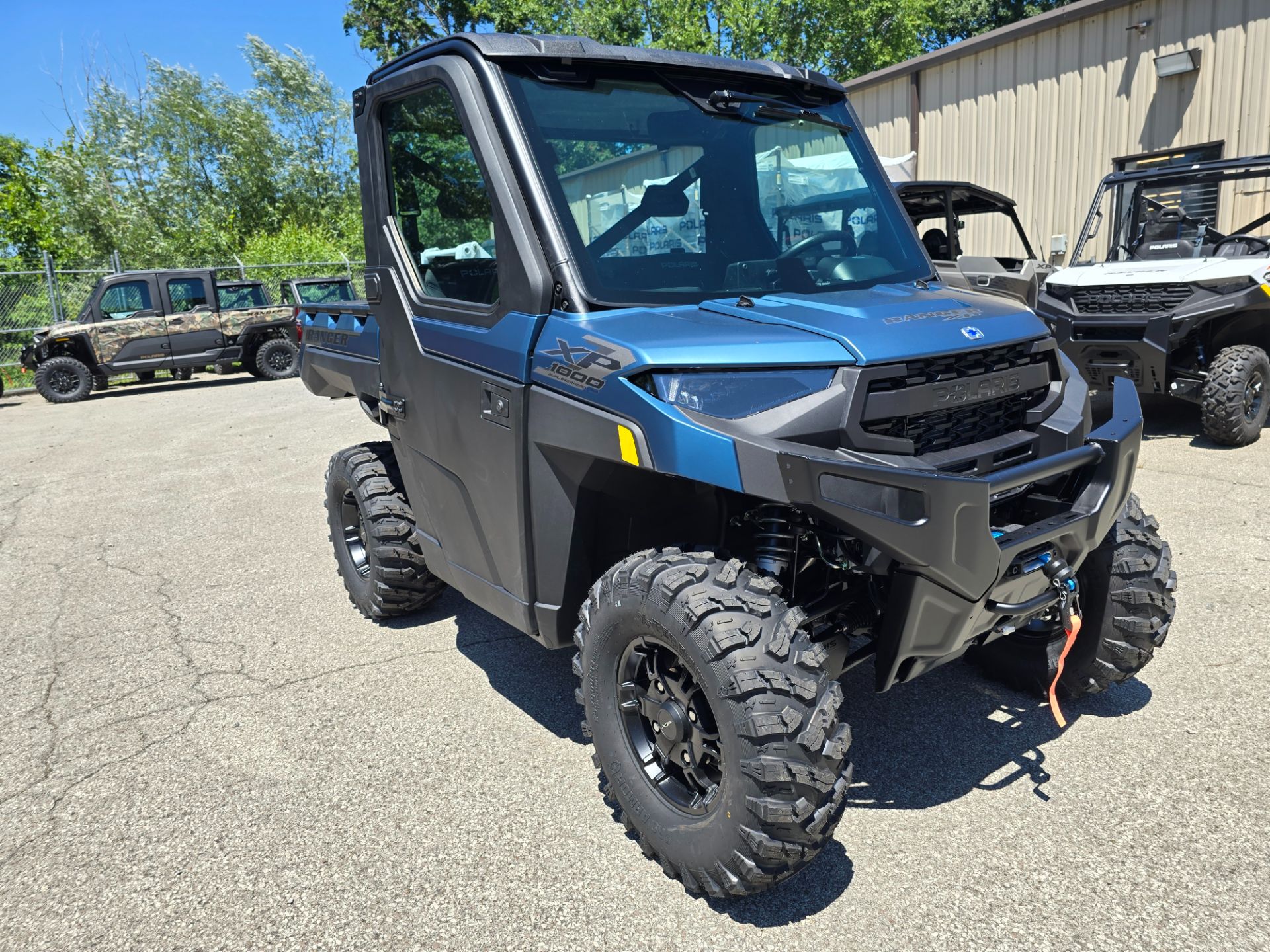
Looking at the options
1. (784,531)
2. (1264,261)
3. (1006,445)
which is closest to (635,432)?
(784,531)

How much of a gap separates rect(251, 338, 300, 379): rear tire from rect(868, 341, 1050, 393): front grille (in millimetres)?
16702

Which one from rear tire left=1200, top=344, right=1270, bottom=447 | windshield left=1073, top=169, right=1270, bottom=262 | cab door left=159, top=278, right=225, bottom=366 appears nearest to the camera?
rear tire left=1200, top=344, right=1270, bottom=447

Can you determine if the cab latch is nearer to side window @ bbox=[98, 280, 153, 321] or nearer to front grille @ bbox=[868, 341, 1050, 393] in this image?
front grille @ bbox=[868, 341, 1050, 393]

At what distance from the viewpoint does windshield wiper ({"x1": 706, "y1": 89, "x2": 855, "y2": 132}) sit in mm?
3049

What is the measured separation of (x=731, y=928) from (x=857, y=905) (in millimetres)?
343

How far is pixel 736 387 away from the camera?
92.0 inches

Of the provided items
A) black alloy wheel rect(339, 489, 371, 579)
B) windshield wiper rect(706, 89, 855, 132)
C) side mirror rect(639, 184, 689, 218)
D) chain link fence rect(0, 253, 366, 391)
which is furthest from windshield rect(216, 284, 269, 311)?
side mirror rect(639, 184, 689, 218)

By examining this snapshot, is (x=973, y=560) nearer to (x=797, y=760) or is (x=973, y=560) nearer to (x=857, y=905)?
(x=797, y=760)

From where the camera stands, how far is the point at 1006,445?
256 centimetres

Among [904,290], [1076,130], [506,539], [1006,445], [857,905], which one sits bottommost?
[857,905]

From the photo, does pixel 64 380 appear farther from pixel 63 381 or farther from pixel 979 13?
pixel 979 13

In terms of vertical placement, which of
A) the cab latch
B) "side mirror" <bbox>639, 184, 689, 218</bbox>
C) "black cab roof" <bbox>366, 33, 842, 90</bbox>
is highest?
"black cab roof" <bbox>366, 33, 842, 90</bbox>

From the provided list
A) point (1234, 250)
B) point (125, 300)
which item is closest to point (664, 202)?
point (1234, 250)

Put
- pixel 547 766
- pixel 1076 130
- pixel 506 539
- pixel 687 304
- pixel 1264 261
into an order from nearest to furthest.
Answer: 1. pixel 687 304
2. pixel 506 539
3. pixel 547 766
4. pixel 1264 261
5. pixel 1076 130
